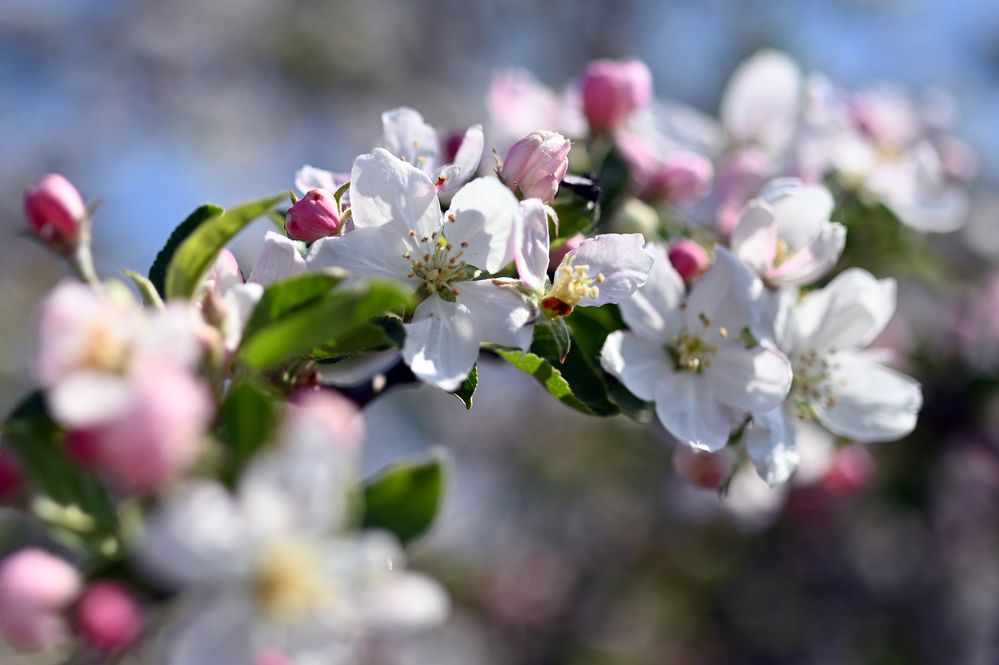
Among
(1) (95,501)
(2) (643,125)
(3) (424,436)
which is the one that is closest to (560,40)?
(3) (424,436)

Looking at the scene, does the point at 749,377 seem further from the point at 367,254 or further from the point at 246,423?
the point at 246,423

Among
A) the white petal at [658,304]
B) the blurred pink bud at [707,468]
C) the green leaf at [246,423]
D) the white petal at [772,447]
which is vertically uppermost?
the green leaf at [246,423]

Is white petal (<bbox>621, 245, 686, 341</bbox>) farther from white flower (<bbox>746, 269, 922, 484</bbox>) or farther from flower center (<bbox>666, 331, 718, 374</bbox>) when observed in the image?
white flower (<bbox>746, 269, 922, 484</bbox>)

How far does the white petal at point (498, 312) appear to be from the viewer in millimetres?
1244

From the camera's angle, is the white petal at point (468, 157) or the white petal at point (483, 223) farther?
the white petal at point (468, 157)

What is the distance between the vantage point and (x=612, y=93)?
1981mm

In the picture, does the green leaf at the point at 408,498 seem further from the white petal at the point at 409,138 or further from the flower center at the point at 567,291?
the white petal at the point at 409,138

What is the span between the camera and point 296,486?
0.84m

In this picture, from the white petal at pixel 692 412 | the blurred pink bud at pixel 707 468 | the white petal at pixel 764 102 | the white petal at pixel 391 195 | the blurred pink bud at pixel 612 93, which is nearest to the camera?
the white petal at pixel 391 195

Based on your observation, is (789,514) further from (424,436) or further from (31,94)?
(31,94)

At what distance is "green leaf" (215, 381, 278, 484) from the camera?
924 millimetres

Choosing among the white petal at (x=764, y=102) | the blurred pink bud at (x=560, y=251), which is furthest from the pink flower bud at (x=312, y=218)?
the white petal at (x=764, y=102)

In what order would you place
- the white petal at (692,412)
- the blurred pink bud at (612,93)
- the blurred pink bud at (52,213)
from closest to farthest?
the blurred pink bud at (52,213) < the white petal at (692,412) < the blurred pink bud at (612,93)

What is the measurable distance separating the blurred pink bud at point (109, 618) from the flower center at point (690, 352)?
0.92 meters
